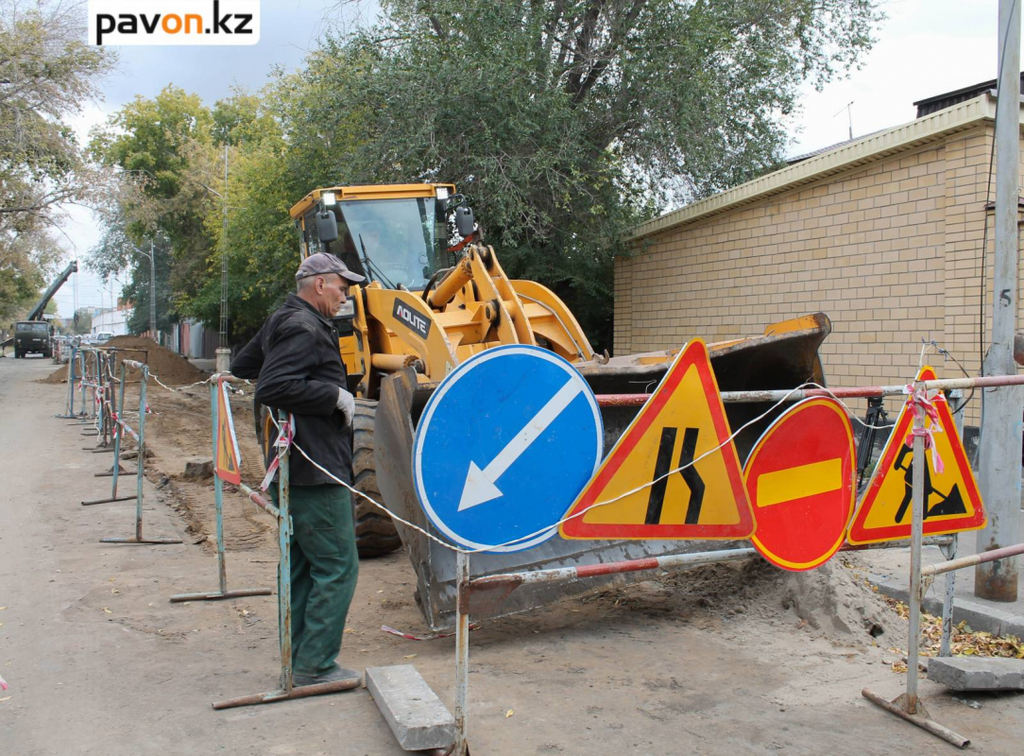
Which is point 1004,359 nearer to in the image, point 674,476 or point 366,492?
point 674,476

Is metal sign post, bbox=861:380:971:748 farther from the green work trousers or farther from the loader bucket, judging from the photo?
the green work trousers

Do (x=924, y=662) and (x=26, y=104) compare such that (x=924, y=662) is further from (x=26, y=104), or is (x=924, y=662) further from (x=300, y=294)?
(x=26, y=104)

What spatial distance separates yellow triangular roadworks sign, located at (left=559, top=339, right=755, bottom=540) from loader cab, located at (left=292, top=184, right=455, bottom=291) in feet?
16.9

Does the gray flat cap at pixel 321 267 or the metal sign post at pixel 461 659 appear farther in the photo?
the gray flat cap at pixel 321 267

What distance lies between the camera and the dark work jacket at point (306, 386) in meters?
3.87

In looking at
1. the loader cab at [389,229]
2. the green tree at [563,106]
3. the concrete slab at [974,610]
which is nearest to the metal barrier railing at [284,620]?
the concrete slab at [974,610]

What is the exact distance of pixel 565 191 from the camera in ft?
48.5

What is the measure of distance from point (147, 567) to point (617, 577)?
384 cm

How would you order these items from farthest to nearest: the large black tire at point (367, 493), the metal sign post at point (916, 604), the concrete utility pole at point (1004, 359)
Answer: the large black tire at point (367, 493) → the concrete utility pole at point (1004, 359) → the metal sign post at point (916, 604)

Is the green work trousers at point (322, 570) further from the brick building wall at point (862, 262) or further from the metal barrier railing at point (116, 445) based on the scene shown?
the brick building wall at point (862, 262)

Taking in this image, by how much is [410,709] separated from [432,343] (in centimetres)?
313

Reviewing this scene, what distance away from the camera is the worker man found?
3902mm

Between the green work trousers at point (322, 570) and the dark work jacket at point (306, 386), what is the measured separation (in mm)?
107

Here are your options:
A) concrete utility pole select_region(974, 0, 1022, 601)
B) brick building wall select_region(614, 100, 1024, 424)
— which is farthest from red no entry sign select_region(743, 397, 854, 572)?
brick building wall select_region(614, 100, 1024, 424)
